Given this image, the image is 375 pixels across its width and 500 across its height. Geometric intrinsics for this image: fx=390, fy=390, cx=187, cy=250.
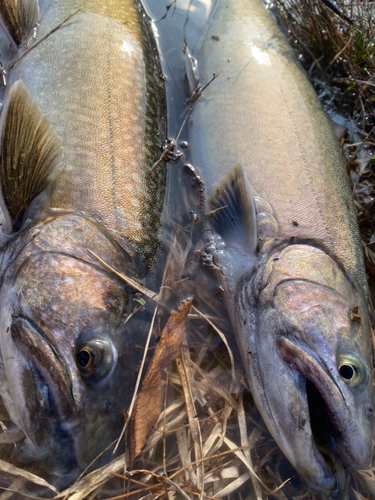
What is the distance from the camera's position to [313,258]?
8.87 feet

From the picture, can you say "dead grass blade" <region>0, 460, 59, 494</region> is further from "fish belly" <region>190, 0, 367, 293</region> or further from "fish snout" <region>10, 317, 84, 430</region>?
"fish belly" <region>190, 0, 367, 293</region>

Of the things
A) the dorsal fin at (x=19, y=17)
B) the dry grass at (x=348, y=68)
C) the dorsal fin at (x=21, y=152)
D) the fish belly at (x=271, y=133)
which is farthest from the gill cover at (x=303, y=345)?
the dorsal fin at (x=19, y=17)

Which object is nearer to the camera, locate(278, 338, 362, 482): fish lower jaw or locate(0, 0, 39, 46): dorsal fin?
locate(278, 338, 362, 482): fish lower jaw

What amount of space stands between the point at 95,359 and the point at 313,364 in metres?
1.22

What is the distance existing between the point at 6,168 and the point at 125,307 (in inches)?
42.5

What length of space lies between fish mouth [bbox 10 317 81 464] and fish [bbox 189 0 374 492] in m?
1.19

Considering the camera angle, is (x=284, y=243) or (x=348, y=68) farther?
(x=348, y=68)

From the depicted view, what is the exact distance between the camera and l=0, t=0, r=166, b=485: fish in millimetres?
2043

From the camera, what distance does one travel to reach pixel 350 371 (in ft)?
7.27

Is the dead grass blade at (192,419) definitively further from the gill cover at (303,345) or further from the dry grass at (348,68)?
the dry grass at (348,68)

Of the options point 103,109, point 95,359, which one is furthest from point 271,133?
point 95,359

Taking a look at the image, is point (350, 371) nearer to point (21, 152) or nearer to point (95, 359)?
point (95, 359)

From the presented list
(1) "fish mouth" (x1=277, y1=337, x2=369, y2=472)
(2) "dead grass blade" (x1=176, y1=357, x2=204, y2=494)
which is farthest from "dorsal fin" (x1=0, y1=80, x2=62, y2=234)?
(1) "fish mouth" (x1=277, y1=337, x2=369, y2=472)

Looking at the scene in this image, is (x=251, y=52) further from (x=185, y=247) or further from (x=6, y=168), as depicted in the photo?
(x=6, y=168)
